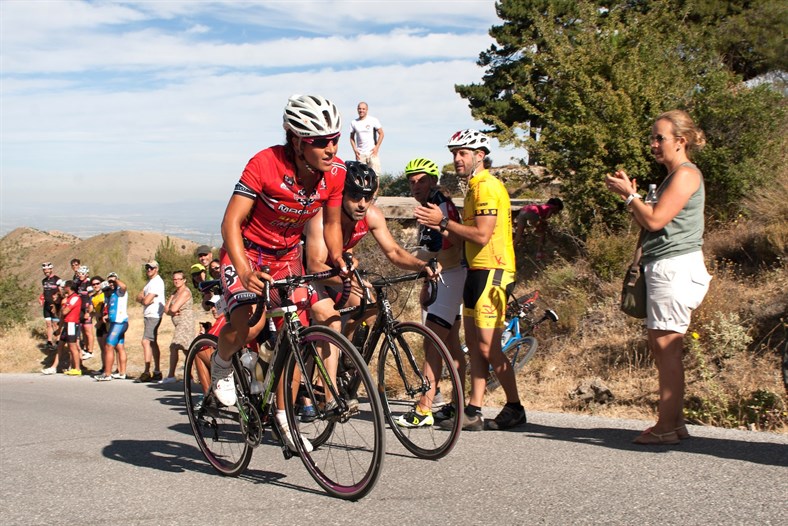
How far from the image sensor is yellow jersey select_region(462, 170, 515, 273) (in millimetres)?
6426

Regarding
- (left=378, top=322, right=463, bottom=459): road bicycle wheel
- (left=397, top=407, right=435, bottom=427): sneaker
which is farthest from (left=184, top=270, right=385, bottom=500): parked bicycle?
(left=397, top=407, right=435, bottom=427): sneaker

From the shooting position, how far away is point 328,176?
210 inches

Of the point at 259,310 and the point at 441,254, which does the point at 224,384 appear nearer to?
the point at 259,310

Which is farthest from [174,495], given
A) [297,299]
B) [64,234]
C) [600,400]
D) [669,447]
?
[64,234]

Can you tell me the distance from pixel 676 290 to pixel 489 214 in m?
1.62

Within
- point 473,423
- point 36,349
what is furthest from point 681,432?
point 36,349

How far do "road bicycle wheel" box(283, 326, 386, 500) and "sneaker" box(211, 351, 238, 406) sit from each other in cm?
66

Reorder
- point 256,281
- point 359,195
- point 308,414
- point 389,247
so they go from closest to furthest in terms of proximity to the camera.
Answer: point 256,281 → point 308,414 → point 359,195 → point 389,247

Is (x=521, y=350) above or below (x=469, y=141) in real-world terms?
below

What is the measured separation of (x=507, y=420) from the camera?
6.46 m

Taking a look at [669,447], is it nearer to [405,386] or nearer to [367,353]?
[405,386]

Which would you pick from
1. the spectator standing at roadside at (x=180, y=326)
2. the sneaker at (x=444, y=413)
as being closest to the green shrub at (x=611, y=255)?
the sneaker at (x=444, y=413)

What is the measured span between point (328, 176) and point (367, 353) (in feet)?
4.87

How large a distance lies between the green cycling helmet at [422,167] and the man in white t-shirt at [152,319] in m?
8.19
